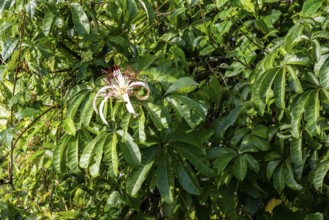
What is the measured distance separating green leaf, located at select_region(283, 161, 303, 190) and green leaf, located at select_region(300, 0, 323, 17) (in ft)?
1.75

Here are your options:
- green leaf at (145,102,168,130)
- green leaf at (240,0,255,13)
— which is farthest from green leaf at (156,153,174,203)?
green leaf at (240,0,255,13)

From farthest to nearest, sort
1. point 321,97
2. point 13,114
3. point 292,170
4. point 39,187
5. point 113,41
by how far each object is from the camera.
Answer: point 39,187 < point 13,114 < point 113,41 < point 292,170 < point 321,97

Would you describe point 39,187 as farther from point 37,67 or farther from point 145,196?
point 37,67

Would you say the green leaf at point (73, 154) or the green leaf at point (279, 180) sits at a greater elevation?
the green leaf at point (73, 154)

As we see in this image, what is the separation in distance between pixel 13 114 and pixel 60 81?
0.79 feet

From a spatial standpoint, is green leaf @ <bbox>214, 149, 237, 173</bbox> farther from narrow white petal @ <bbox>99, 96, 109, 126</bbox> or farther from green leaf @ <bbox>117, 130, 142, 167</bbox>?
narrow white petal @ <bbox>99, 96, 109, 126</bbox>

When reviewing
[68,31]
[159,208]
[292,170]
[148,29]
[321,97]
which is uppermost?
[68,31]

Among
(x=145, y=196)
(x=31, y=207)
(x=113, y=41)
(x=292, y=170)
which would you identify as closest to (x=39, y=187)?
(x=31, y=207)

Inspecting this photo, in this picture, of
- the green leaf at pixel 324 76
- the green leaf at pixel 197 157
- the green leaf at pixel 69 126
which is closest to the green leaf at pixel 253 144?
the green leaf at pixel 197 157

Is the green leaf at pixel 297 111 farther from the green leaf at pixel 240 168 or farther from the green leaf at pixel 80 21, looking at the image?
the green leaf at pixel 80 21

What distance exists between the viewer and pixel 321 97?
2.04m

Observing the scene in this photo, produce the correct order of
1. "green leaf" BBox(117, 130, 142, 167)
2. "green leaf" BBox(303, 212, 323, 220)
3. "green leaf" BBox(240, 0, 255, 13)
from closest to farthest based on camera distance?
"green leaf" BBox(117, 130, 142, 167)
"green leaf" BBox(303, 212, 323, 220)
"green leaf" BBox(240, 0, 255, 13)

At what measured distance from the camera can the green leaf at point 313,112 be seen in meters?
2.00

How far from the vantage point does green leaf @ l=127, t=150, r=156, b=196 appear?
6.77 feet
